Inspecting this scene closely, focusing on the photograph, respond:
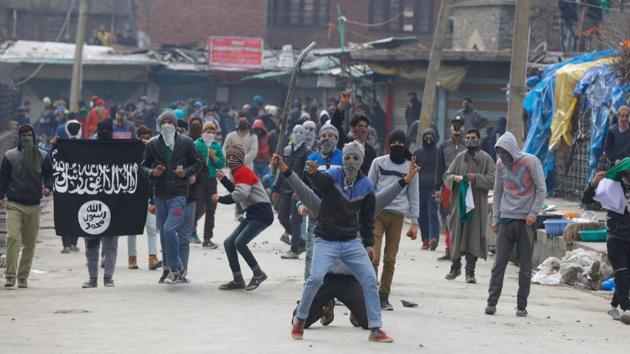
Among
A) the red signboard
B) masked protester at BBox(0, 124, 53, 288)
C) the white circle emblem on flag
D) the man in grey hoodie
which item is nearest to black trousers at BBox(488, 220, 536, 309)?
the man in grey hoodie

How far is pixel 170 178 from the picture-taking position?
44.0 feet

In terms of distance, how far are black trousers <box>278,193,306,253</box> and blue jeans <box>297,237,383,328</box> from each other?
22.9ft

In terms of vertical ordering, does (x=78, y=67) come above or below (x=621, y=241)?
above

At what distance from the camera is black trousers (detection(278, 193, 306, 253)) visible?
17469 millimetres

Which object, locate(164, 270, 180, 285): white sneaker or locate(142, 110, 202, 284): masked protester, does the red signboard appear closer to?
locate(142, 110, 202, 284): masked protester

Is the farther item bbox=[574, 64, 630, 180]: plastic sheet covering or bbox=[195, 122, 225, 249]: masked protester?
bbox=[574, 64, 630, 180]: plastic sheet covering

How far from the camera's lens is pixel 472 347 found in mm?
10297

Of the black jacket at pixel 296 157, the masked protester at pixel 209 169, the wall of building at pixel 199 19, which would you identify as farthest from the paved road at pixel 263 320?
the wall of building at pixel 199 19

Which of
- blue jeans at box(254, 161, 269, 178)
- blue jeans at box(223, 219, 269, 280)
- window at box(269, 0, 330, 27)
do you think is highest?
window at box(269, 0, 330, 27)

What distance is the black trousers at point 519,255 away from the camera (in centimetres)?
1248

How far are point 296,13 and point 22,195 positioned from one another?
44.2 m

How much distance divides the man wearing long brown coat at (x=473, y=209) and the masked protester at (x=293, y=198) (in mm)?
1879

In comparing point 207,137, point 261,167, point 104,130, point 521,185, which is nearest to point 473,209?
point 521,185

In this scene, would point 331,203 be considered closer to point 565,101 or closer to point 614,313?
point 614,313
